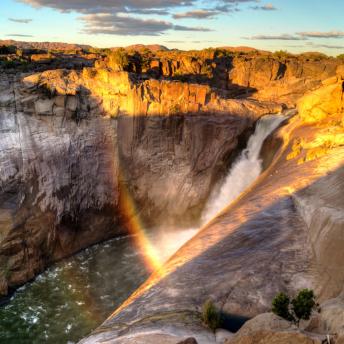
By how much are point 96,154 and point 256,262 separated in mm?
10948

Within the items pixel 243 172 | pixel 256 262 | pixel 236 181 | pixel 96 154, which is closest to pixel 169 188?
pixel 236 181

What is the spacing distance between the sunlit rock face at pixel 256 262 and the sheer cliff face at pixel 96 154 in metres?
6.32

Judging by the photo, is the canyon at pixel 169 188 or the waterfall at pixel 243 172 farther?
the waterfall at pixel 243 172

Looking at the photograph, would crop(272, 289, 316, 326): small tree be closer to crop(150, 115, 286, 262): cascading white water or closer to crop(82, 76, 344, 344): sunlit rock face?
crop(82, 76, 344, 344): sunlit rock face

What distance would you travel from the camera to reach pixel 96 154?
62.4 ft

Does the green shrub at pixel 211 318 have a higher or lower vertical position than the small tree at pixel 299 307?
lower

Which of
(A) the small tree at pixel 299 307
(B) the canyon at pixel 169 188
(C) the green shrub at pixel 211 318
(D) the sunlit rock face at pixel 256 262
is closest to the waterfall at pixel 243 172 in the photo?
(B) the canyon at pixel 169 188

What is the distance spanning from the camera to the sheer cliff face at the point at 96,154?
16.6m

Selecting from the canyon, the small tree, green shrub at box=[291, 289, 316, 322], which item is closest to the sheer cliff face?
the canyon

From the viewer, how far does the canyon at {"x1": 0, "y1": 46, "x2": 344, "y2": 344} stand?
9188 mm

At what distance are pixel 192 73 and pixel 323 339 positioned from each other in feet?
98.3

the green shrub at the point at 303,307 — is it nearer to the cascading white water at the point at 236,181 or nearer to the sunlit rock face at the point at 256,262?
the sunlit rock face at the point at 256,262

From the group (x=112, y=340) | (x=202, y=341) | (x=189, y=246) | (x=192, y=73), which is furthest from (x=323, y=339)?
(x=192, y=73)

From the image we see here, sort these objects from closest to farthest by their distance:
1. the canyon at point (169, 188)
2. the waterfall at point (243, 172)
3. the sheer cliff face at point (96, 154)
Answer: the canyon at point (169, 188) → the sheer cliff face at point (96, 154) → the waterfall at point (243, 172)
